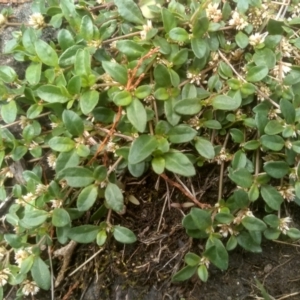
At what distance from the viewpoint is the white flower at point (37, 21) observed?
157 cm

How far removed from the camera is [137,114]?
131 cm

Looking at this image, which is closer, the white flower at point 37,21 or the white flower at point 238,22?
the white flower at point 238,22

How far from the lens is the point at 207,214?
131cm

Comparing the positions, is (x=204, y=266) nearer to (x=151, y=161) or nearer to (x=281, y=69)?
(x=151, y=161)

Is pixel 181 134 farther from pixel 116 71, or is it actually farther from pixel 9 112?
pixel 9 112

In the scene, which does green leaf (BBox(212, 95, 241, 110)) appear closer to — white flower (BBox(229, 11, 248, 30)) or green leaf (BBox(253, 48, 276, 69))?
green leaf (BBox(253, 48, 276, 69))

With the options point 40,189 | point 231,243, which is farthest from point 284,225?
point 40,189

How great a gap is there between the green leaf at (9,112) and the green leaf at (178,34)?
1.69 feet

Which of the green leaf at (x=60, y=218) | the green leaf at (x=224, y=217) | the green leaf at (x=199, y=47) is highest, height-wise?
the green leaf at (x=199, y=47)

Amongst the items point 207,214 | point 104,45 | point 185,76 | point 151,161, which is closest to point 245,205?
point 207,214

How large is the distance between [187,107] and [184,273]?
0.46 meters

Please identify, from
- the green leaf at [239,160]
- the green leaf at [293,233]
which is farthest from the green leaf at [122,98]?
the green leaf at [293,233]

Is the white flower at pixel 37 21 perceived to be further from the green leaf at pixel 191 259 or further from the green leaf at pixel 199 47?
the green leaf at pixel 191 259

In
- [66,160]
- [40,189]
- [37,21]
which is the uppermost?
[37,21]
